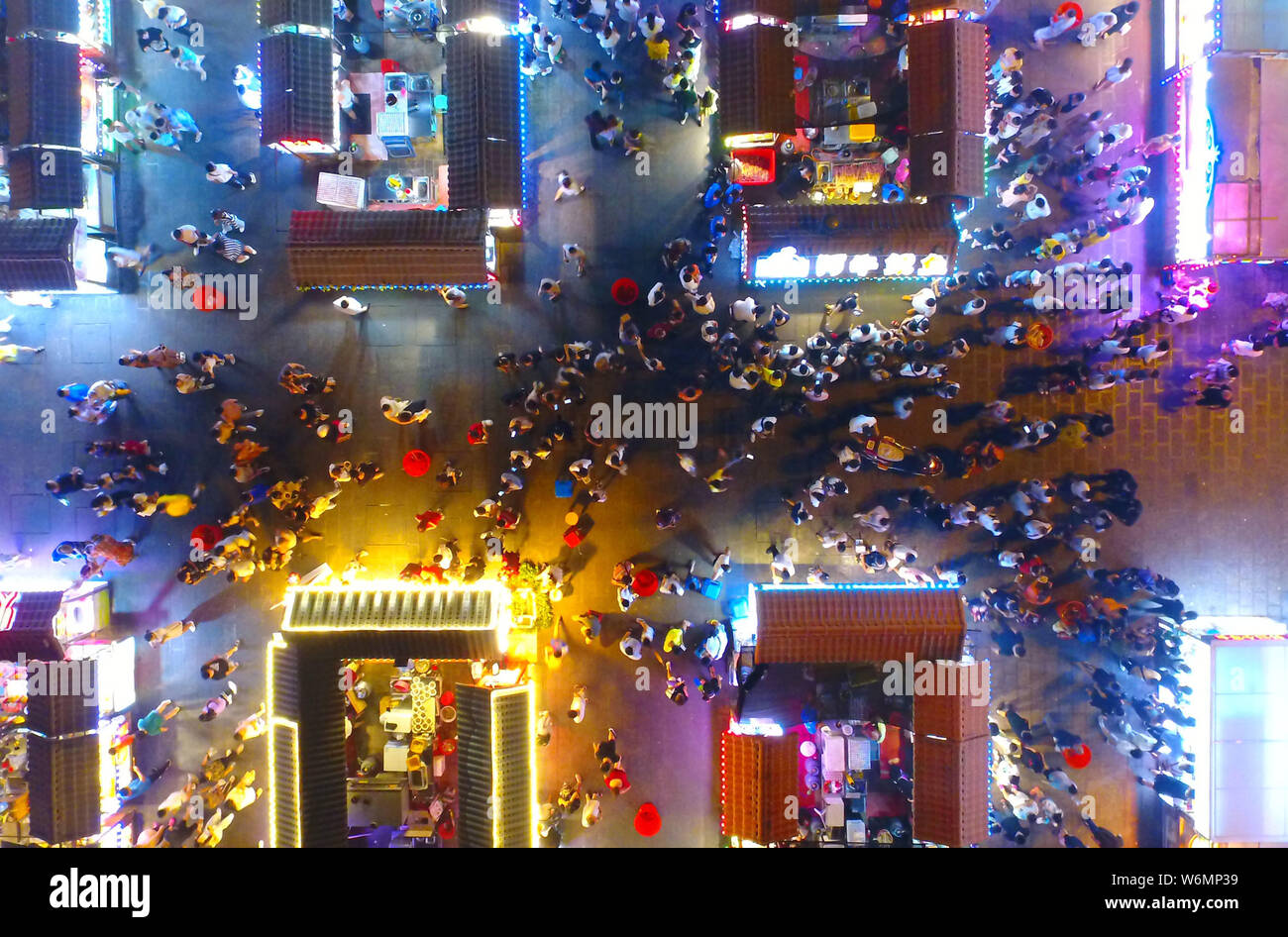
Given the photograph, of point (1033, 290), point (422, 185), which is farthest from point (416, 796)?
point (1033, 290)

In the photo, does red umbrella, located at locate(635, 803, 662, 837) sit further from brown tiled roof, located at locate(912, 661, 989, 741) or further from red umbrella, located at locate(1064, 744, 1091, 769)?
red umbrella, located at locate(1064, 744, 1091, 769)

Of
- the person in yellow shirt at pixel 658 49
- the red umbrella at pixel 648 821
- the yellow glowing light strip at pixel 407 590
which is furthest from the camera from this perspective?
the red umbrella at pixel 648 821

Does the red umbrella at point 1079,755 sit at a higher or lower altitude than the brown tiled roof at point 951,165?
lower

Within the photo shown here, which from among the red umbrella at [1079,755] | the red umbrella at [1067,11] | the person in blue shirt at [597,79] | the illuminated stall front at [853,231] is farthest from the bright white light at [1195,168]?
the person in blue shirt at [597,79]

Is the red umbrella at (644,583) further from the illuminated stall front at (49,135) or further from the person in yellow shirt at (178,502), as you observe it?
the illuminated stall front at (49,135)
